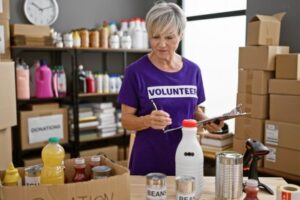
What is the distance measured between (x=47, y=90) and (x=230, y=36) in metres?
1.95

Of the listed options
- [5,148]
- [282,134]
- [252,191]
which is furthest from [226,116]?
[5,148]

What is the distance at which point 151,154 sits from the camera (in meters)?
1.52

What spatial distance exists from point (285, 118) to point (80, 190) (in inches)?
76.4

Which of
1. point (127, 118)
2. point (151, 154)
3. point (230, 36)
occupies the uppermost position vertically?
point (230, 36)

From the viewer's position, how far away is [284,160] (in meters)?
2.46

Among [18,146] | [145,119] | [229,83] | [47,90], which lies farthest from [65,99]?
[145,119]

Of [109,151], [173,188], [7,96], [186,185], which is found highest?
[7,96]

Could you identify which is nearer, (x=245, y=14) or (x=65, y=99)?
(x=245, y=14)

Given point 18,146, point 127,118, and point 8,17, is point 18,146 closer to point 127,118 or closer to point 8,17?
point 8,17

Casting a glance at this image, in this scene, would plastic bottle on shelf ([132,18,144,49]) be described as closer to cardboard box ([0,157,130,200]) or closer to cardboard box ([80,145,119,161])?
cardboard box ([80,145,119,161])

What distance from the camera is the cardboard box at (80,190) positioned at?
87 centimetres

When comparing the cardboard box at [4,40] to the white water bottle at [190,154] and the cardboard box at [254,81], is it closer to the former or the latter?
the cardboard box at [254,81]

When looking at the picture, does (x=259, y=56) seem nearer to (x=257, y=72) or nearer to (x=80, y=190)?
(x=257, y=72)

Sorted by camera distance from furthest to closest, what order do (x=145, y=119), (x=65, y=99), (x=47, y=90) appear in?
(x=65, y=99), (x=47, y=90), (x=145, y=119)
